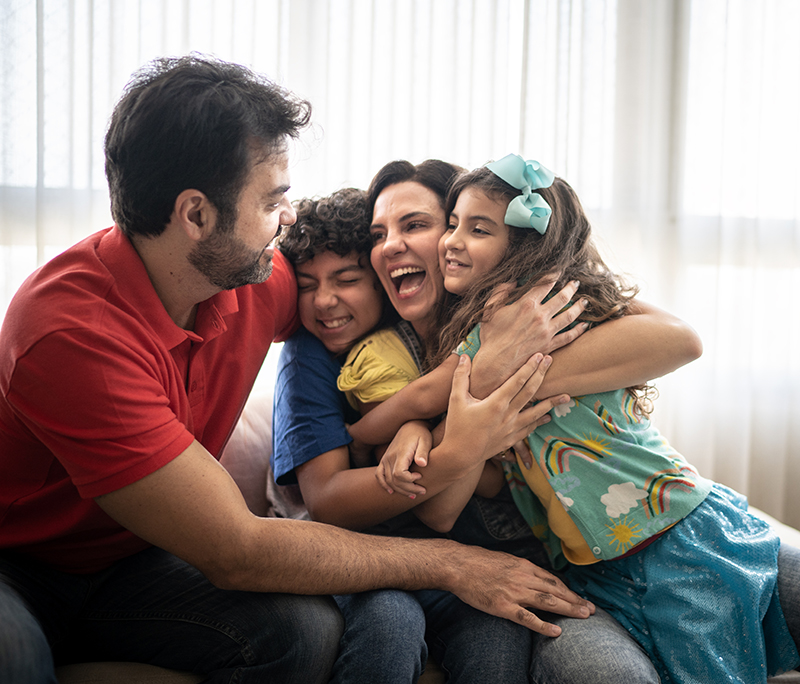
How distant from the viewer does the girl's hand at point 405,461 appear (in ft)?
4.16

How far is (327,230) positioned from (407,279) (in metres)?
0.25

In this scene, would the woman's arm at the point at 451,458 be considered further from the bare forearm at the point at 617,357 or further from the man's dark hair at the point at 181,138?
the man's dark hair at the point at 181,138

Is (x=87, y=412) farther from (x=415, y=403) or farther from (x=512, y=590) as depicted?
(x=512, y=590)

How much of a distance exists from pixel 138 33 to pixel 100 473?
6.63ft

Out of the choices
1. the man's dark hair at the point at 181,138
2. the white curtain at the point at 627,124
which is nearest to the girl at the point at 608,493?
the man's dark hair at the point at 181,138

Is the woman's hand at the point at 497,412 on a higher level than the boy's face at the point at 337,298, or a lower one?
lower

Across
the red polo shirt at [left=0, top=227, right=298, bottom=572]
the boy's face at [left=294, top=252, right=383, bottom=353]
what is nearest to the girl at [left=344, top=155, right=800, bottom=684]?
the boy's face at [left=294, top=252, right=383, bottom=353]

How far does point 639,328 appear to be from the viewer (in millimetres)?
1379

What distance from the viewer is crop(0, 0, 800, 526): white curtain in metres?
2.49

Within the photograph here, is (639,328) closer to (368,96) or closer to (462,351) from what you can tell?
(462,351)

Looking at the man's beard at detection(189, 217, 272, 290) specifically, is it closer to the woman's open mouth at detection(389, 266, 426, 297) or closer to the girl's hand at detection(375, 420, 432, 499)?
the woman's open mouth at detection(389, 266, 426, 297)

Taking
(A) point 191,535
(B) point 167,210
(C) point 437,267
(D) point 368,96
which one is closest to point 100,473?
(A) point 191,535

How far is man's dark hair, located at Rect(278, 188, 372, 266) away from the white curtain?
94cm

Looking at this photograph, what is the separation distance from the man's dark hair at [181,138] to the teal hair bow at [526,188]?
549 mm
